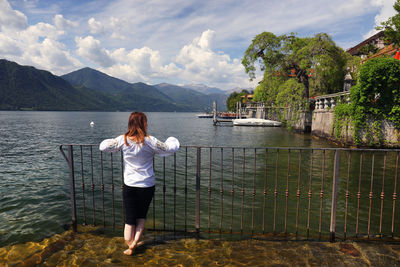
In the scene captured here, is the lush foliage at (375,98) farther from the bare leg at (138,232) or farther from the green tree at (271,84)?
the bare leg at (138,232)

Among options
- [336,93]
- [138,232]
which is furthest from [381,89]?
[138,232]

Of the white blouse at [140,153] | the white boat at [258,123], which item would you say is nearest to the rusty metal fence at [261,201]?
the white blouse at [140,153]

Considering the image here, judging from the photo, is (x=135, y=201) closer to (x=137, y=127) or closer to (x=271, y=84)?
(x=137, y=127)

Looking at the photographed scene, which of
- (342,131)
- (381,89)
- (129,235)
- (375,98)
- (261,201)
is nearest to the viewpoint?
(129,235)

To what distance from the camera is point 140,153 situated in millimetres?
3707

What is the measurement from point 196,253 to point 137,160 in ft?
6.00

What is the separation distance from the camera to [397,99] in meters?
17.4

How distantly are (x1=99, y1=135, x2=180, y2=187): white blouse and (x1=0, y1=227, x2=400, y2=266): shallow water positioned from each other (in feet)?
4.09

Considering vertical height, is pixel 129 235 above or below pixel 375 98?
below

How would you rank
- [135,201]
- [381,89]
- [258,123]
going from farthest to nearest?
[258,123], [381,89], [135,201]

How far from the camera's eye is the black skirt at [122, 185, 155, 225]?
150 inches

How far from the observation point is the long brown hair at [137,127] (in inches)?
142

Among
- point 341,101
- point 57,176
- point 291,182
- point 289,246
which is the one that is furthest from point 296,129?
point 289,246

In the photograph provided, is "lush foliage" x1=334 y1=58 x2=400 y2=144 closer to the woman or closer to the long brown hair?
the woman
